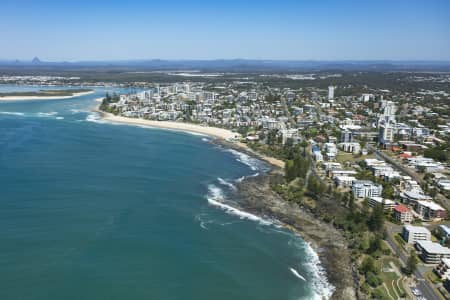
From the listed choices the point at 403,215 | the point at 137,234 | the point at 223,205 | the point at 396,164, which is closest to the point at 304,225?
the point at 223,205

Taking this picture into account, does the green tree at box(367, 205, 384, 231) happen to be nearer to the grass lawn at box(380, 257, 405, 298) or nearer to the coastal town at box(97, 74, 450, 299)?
the coastal town at box(97, 74, 450, 299)

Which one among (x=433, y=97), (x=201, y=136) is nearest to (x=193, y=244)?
(x=201, y=136)

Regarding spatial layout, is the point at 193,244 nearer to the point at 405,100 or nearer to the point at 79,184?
the point at 79,184

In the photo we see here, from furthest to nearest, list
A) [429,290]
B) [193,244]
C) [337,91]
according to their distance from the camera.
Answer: [337,91] < [193,244] < [429,290]

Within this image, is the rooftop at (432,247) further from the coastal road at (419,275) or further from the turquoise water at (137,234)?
the turquoise water at (137,234)

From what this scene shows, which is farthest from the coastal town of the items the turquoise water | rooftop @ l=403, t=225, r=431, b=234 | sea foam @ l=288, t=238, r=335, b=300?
the turquoise water

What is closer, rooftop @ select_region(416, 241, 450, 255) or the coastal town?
the coastal town

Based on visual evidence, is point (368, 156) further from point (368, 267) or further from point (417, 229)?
point (368, 267)
